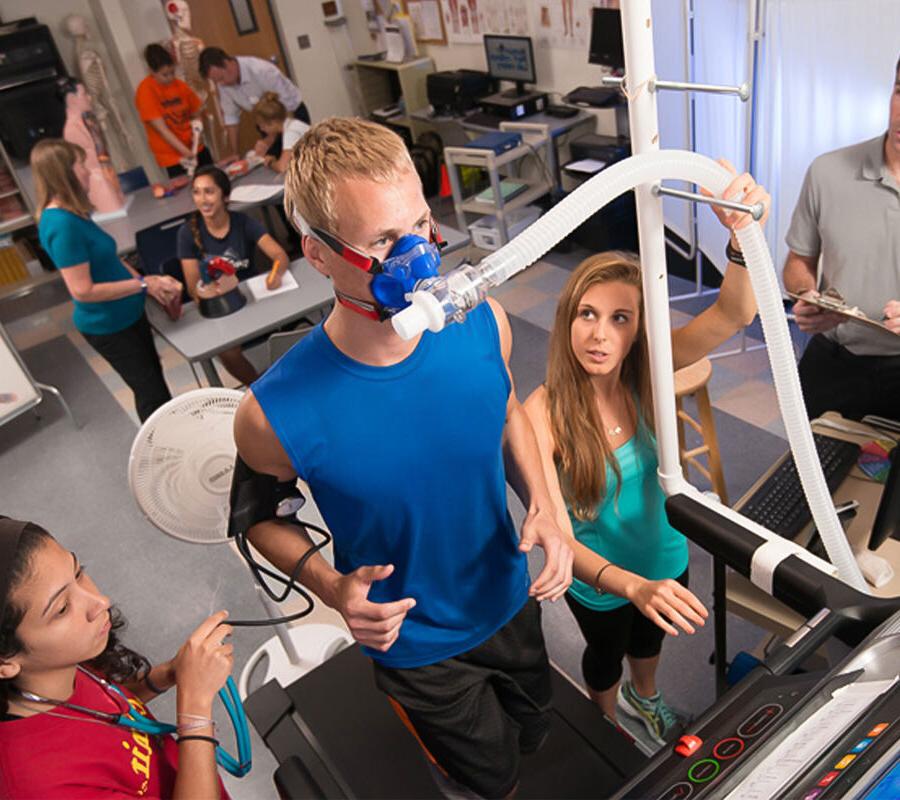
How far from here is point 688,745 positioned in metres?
0.75

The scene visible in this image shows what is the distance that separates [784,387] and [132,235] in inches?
158

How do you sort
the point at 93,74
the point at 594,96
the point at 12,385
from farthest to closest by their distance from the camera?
the point at 93,74 → the point at 594,96 → the point at 12,385

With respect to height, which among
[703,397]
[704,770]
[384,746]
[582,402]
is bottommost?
[384,746]

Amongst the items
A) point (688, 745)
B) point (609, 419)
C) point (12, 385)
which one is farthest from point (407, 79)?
point (688, 745)

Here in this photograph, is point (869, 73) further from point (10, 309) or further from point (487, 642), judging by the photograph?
point (10, 309)

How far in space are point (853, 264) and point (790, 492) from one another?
36.1 inches

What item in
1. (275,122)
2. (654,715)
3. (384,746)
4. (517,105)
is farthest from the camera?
(517,105)

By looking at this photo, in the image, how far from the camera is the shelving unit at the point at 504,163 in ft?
14.8

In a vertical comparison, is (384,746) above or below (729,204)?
below

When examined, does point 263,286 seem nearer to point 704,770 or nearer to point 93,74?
Result: point 704,770

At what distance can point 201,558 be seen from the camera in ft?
9.89

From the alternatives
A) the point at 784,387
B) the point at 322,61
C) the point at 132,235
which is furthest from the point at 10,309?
the point at 784,387

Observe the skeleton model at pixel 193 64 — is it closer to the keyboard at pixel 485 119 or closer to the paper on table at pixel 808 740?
A: the keyboard at pixel 485 119

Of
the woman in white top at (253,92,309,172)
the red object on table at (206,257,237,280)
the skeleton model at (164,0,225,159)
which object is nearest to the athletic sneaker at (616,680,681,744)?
the red object on table at (206,257,237,280)
